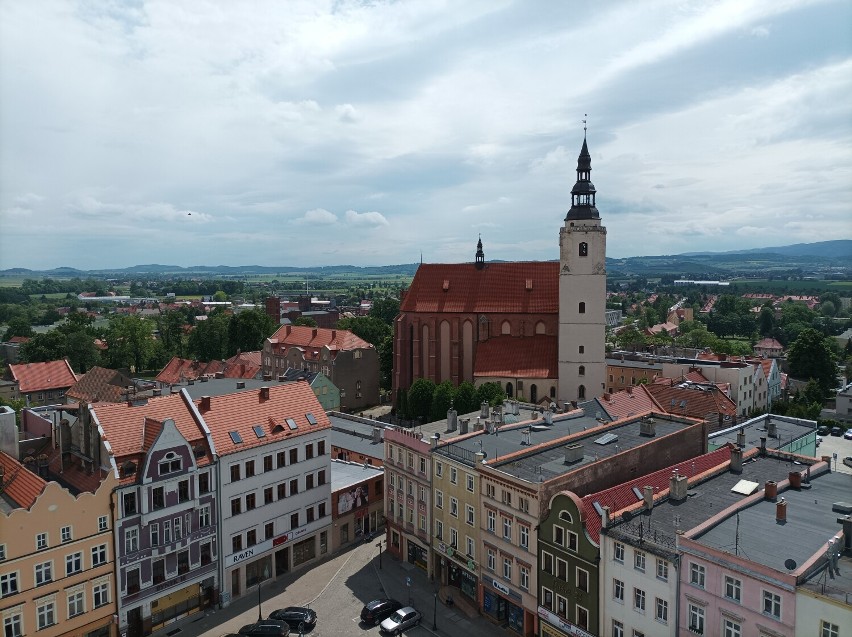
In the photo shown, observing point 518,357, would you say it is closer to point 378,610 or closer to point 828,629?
point 378,610

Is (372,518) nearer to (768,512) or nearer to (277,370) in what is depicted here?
(768,512)

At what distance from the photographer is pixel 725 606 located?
80.8ft

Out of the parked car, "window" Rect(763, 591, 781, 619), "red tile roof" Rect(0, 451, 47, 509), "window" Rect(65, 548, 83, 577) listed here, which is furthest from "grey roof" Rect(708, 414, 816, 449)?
"red tile roof" Rect(0, 451, 47, 509)

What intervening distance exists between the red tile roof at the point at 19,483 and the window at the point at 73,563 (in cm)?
346

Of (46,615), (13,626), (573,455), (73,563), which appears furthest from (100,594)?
(573,455)

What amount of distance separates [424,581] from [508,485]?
1149cm

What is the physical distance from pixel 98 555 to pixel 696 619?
1140 inches

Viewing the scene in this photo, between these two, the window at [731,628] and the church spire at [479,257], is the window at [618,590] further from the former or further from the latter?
the church spire at [479,257]

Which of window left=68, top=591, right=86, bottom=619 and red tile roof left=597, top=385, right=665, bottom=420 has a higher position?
red tile roof left=597, top=385, right=665, bottom=420

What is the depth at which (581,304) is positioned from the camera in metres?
78.6

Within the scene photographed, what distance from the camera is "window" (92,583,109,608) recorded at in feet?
108

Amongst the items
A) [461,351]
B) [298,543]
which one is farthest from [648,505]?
[461,351]

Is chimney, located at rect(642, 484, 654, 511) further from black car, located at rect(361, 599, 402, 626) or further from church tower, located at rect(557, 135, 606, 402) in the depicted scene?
church tower, located at rect(557, 135, 606, 402)

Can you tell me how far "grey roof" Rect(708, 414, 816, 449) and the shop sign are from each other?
18851mm
